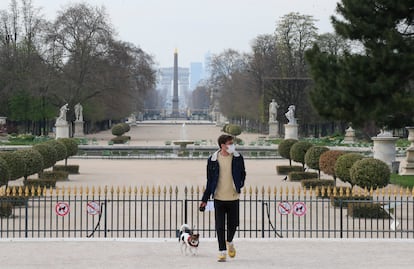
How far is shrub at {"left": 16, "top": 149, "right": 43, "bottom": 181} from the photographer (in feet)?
89.2

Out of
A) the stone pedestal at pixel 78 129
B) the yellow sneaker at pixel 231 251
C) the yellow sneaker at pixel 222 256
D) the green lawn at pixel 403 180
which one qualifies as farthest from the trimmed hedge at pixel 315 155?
the stone pedestal at pixel 78 129

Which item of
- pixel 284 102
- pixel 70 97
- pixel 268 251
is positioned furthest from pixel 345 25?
pixel 284 102

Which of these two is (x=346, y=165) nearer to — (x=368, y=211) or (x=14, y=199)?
(x=368, y=211)

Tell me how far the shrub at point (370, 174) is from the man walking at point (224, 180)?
9.80 m

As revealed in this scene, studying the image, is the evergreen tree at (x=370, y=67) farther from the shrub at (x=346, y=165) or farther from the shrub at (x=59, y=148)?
the shrub at (x=59, y=148)

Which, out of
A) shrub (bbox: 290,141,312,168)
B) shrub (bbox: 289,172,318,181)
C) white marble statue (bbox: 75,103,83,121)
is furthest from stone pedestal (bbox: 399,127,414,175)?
white marble statue (bbox: 75,103,83,121)

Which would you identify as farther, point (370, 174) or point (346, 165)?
point (346, 165)

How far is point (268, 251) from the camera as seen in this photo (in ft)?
43.4

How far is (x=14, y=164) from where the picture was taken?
84.2 feet

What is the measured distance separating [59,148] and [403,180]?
1357 cm

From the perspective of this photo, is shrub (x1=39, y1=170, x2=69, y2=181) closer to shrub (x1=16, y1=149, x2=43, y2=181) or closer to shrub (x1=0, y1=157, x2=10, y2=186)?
shrub (x1=16, y1=149, x2=43, y2=181)

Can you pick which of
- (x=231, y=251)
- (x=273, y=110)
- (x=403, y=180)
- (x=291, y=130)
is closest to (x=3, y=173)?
(x=231, y=251)

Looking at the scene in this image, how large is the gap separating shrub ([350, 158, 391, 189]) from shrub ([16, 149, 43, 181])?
35.6 ft

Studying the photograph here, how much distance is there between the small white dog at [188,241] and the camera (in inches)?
487
